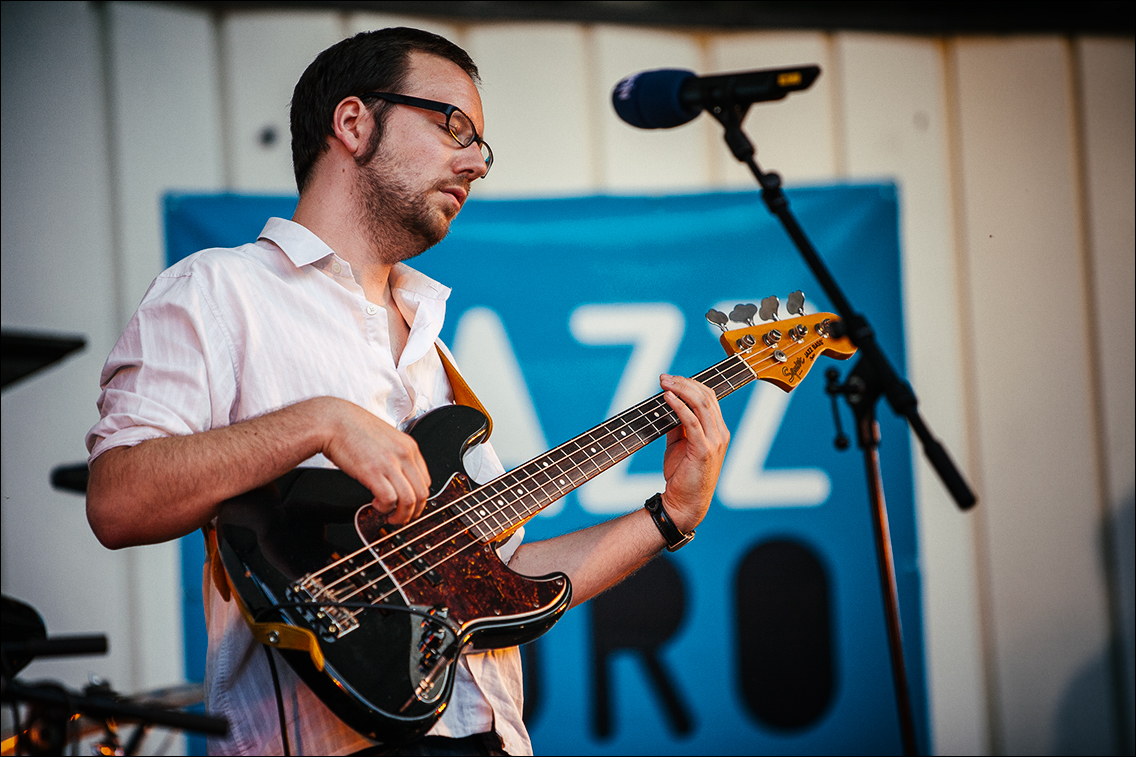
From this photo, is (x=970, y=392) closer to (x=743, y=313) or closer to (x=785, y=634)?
(x=785, y=634)

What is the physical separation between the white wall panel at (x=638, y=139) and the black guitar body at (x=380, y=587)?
2188mm

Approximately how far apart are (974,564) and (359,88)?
2.97 m

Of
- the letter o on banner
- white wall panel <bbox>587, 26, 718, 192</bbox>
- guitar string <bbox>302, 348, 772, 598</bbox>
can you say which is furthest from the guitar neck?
white wall panel <bbox>587, 26, 718, 192</bbox>

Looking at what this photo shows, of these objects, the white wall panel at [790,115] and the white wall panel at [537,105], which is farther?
the white wall panel at [790,115]

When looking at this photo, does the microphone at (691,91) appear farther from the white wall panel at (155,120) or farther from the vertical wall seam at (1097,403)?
the vertical wall seam at (1097,403)

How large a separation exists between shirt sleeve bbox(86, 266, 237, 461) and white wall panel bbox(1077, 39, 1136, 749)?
348 centimetres

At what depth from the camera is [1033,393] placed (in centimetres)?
369

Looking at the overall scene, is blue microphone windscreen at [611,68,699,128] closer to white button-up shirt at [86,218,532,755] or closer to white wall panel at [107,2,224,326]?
white button-up shirt at [86,218,532,755]

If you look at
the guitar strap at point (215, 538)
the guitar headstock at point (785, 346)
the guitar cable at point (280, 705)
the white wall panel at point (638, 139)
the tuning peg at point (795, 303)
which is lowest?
the guitar cable at point (280, 705)

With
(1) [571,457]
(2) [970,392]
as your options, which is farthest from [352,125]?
(2) [970,392]

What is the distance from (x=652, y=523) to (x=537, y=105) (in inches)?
84.4

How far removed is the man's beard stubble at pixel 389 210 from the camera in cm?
186

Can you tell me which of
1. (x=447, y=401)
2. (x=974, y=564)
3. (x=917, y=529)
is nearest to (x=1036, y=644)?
(x=974, y=564)

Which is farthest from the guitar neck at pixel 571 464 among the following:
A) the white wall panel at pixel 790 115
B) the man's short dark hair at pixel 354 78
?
the white wall panel at pixel 790 115
